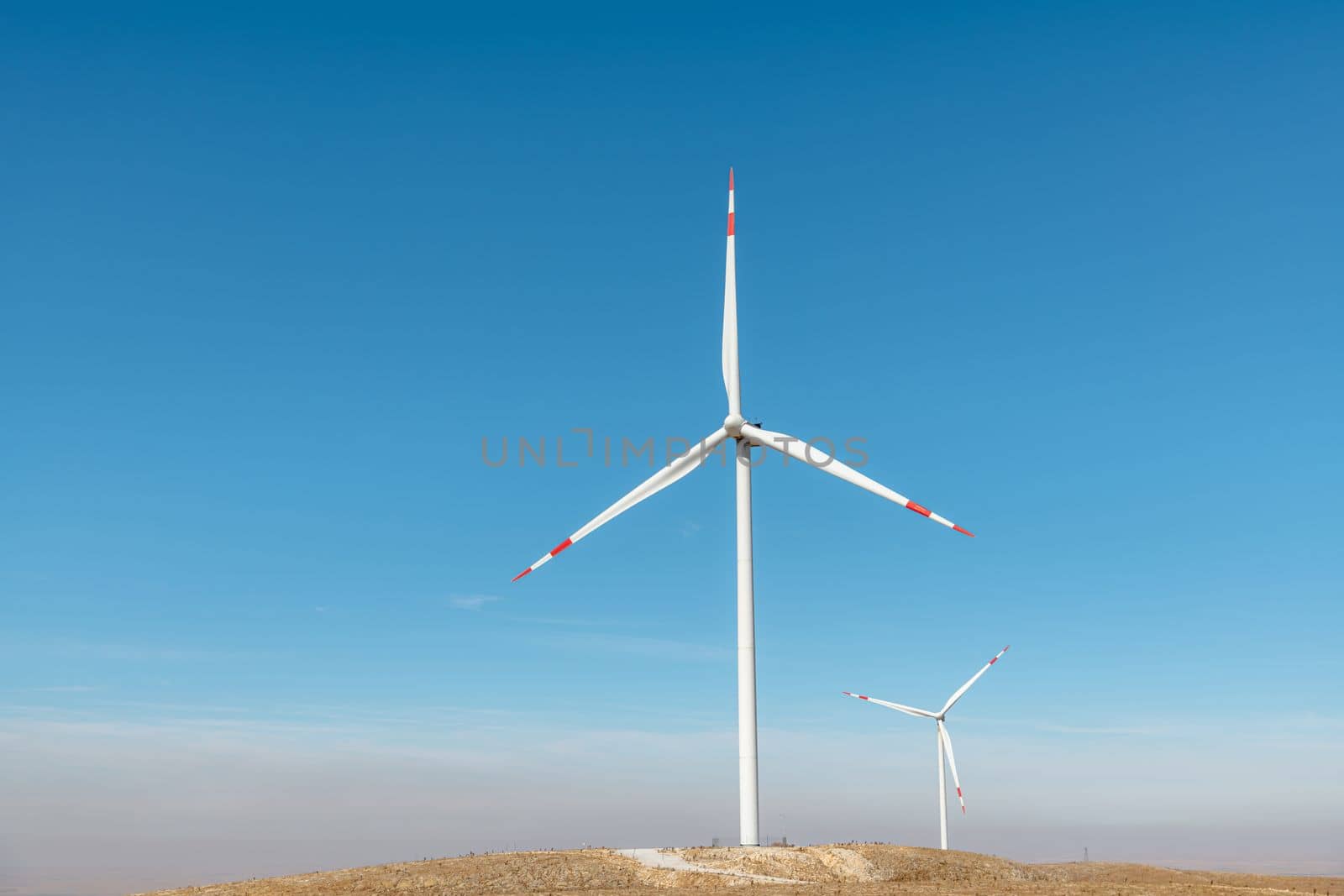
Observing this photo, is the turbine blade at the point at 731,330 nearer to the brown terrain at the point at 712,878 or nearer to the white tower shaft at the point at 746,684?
Answer: the white tower shaft at the point at 746,684

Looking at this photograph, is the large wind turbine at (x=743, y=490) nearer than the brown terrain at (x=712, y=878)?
No

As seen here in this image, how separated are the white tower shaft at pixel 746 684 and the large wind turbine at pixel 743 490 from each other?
0.16ft

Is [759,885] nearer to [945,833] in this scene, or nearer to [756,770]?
[756,770]

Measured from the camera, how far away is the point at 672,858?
67438 millimetres

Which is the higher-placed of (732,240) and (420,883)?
(732,240)

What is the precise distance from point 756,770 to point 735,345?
28158 millimetres

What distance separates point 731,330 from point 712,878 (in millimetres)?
35886

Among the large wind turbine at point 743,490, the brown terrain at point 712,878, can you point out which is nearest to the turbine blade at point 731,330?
the large wind turbine at point 743,490

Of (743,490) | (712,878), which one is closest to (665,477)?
(743,490)

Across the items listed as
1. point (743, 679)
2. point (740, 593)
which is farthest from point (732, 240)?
point (743, 679)

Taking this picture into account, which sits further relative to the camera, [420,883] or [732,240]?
[732,240]

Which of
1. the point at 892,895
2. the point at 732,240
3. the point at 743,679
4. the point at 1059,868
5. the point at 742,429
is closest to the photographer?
the point at 892,895

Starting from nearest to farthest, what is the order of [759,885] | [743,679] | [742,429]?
[759,885] < [743,679] < [742,429]

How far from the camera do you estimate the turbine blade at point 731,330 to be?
79.4 metres
